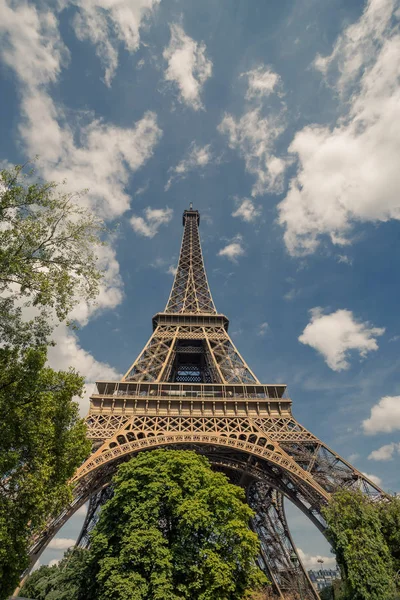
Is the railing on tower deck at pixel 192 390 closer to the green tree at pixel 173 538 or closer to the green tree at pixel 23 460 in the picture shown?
the green tree at pixel 173 538

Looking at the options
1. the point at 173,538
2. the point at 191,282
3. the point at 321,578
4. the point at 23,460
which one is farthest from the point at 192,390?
the point at 321,578

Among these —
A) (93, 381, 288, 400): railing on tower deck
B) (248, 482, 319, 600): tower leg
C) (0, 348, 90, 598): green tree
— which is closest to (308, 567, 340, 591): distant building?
(248, 482, 319, 600): tower leg

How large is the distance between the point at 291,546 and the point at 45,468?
21.0 m

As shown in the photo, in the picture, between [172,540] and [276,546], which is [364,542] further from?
[276,546]

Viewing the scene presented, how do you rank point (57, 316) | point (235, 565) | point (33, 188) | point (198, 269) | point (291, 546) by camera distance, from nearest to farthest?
1. point (33, 188)
2. point (57, 316)
3. point (235, 565)
4. point (291, 546)
5. point (198, 269)

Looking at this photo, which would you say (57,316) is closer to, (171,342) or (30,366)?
(30,366)

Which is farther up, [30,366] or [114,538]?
[30,366]

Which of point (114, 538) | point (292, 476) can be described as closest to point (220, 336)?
point (292, 476)

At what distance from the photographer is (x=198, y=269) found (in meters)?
42.8

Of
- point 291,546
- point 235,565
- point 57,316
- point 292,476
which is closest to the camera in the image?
point 57,316

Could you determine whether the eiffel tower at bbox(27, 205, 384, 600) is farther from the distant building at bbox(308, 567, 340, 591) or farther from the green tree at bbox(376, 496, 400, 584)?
the distant building at bbox(308, 567, 340, 591)

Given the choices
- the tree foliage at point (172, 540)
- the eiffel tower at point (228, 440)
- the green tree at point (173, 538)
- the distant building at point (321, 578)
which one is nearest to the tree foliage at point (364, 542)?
the eiffel tower at point (228, 440)

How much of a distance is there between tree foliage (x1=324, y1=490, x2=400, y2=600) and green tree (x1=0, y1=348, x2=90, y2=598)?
12530mm

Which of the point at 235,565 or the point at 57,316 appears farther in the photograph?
the point at 235,565
